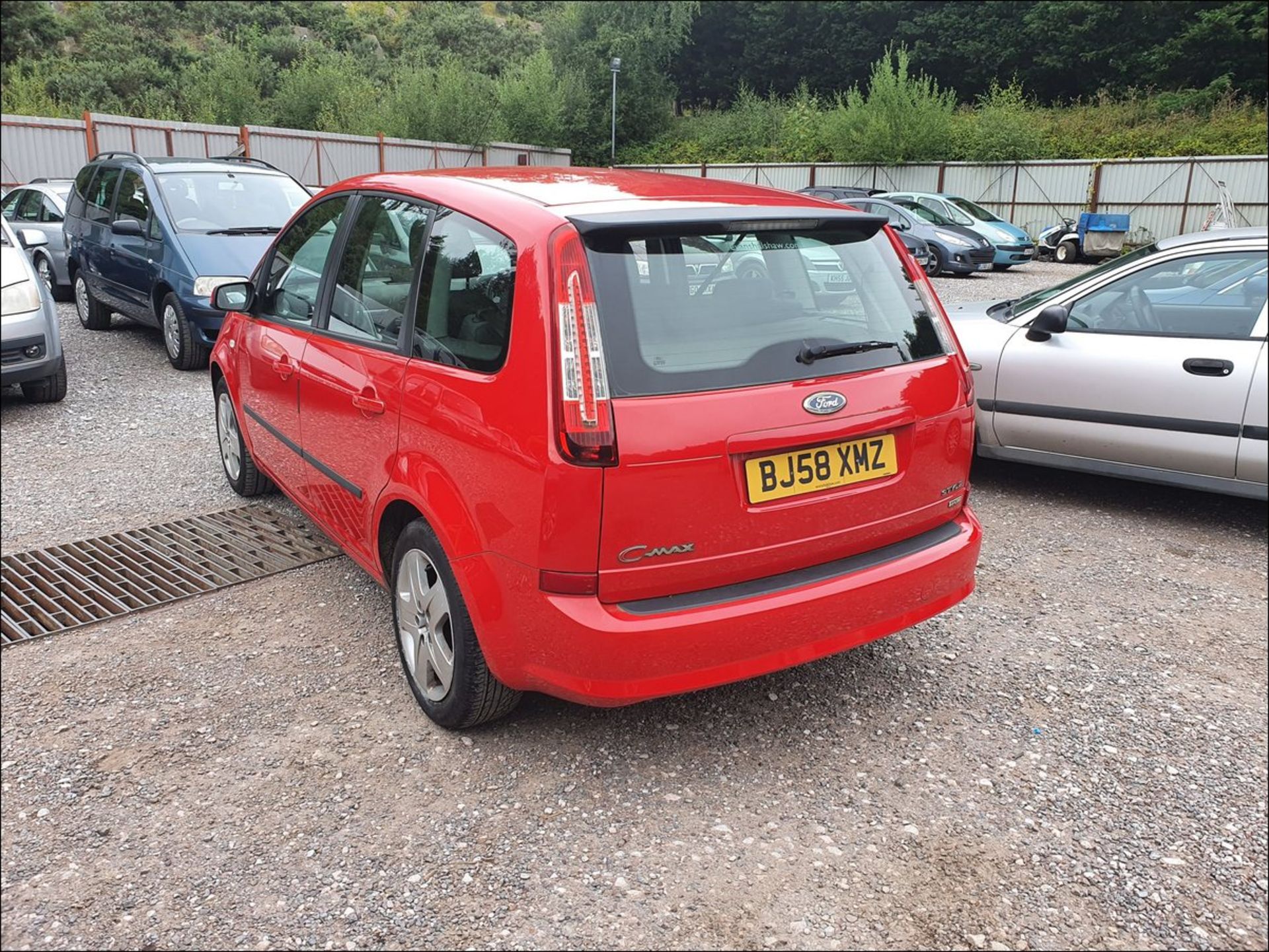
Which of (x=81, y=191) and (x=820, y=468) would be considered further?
(x=81, y=191)

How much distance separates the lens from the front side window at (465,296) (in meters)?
2.47

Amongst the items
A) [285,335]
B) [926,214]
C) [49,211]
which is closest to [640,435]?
[285,335]

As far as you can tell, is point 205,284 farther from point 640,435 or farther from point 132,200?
point 640,435

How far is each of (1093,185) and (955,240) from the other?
34.7 feet

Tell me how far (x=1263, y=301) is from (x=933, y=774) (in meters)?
2.95

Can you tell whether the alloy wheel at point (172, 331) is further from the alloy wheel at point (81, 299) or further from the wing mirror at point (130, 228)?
the alloy wheel at point (81, 299)

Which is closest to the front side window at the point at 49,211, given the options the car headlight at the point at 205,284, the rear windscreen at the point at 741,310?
the car headlight at the point at 205,284

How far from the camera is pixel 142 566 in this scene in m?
3.75

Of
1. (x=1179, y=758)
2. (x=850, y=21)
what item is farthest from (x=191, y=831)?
(x=850, y=21)

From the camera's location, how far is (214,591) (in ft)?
11.9

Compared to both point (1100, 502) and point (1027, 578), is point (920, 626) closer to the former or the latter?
point (1027, 578)

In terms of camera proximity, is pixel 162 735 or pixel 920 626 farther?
pixel 920 626

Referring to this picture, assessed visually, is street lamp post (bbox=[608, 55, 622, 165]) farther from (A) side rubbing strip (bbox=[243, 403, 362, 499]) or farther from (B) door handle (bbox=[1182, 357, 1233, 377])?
(A) side rubbing strip (bbox=[243, 403, 362, 499])

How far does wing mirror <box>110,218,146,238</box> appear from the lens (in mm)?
7875
